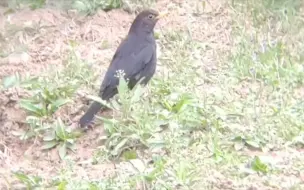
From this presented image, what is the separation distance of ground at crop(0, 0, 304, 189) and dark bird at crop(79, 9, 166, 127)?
0.13 metres

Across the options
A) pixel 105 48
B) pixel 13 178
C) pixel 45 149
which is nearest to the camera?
pixel 13 178

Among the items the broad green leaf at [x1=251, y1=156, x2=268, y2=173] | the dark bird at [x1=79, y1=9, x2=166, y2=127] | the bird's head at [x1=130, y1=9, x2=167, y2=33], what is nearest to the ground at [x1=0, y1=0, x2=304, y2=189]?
the broad green leaf at [x1=251, y1=156, x2=268, y2=173]

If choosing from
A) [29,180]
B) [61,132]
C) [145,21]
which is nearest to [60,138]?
[61,132]

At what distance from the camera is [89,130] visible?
664 centimetres

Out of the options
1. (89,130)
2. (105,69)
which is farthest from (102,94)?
(105,69)

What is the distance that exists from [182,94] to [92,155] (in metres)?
0.93

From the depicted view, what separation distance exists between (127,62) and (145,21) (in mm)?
512

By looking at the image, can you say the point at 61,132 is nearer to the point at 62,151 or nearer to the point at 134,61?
the point at 62,151

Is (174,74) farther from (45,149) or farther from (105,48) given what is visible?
(45,149)

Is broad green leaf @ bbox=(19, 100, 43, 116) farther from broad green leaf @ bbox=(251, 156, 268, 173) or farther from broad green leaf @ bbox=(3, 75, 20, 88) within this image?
broad green leaf @ bbox=(251, 156, 268, 173)

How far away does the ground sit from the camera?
19.2 feet

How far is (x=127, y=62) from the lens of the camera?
698cm

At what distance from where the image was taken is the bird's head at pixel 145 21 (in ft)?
24.0

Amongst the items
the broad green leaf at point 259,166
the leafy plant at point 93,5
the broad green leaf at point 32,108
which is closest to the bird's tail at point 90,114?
the broad green leaf at point 32,108
